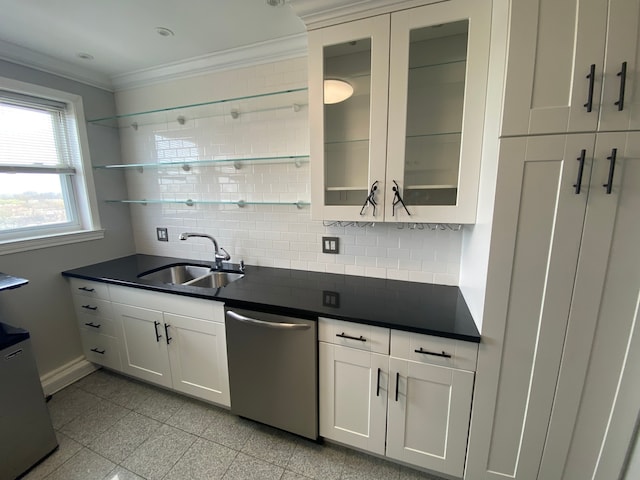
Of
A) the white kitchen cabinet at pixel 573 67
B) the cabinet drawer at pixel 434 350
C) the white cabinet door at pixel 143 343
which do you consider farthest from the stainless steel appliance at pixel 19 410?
the white kitchen cabinet at pixel 573 67

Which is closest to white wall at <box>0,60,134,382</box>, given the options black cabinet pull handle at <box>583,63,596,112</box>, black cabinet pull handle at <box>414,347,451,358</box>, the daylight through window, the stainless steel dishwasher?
the daylight through window

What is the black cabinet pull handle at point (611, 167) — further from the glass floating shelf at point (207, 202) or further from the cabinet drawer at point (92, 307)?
the cabinet drawer at point (92, 307)

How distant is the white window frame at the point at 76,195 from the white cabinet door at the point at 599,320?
10.5 ft

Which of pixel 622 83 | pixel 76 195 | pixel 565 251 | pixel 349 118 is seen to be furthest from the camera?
pixel 76 195

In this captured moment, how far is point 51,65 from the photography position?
1.99 metres

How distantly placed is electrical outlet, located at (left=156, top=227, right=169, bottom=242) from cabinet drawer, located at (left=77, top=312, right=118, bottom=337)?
2.59ft

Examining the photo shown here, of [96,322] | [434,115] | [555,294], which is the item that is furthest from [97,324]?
[555,294]

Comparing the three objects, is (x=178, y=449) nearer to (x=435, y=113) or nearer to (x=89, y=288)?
(x=89, y=288)

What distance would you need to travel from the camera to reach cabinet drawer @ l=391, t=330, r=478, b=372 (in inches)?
47.4

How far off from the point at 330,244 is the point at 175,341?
4.11 feet

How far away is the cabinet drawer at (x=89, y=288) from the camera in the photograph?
6.63 feet

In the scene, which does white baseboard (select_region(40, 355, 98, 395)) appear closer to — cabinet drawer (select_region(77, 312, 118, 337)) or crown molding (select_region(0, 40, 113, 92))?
cabinet drawer (select_region(77, 312, 118, 337))

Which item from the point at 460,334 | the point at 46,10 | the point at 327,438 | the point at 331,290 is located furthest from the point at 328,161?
the point at 46,10

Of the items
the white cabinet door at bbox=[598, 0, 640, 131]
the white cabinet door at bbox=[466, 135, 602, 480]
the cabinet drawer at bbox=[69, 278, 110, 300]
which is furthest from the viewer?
the cabinet drawer at bbox=[69, 278, 110, 300]
